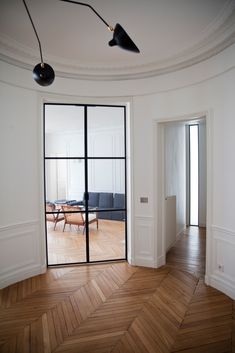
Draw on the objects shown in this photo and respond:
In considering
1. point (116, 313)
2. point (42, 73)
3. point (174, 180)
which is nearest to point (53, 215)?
point (116, 313)

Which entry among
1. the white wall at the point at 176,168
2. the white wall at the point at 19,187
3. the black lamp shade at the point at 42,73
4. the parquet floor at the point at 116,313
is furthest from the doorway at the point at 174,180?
the black lamp shade at the point at 42,73

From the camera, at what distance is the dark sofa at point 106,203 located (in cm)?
456

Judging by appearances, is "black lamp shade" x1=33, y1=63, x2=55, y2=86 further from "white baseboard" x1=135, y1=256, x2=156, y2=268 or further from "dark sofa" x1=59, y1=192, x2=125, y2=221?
"white baseboard" x1=135, y1=256, x2=156, y2=268

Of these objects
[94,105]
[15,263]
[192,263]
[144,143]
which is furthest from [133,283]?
[94,105]

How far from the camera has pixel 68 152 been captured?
4.45 meters

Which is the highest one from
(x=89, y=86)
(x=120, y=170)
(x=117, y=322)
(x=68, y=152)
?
(x=89, y=86)

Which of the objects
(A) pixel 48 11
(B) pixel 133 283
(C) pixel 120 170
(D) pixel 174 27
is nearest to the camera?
(A) pixel 48 11

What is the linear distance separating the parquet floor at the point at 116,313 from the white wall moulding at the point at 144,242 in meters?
0.26

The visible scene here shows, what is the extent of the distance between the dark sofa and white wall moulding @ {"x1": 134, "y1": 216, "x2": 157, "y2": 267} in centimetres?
44

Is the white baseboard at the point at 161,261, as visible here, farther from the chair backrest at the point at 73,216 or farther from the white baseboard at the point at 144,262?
the chair backrest at the point at 73,216

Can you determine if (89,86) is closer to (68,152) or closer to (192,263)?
(68,152)

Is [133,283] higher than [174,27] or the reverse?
the reverse

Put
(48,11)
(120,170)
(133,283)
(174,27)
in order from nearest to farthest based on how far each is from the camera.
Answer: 1. (48,11)
2. (174,27)
3. (133,283)
4. (120,170)

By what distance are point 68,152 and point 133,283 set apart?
245 cm
